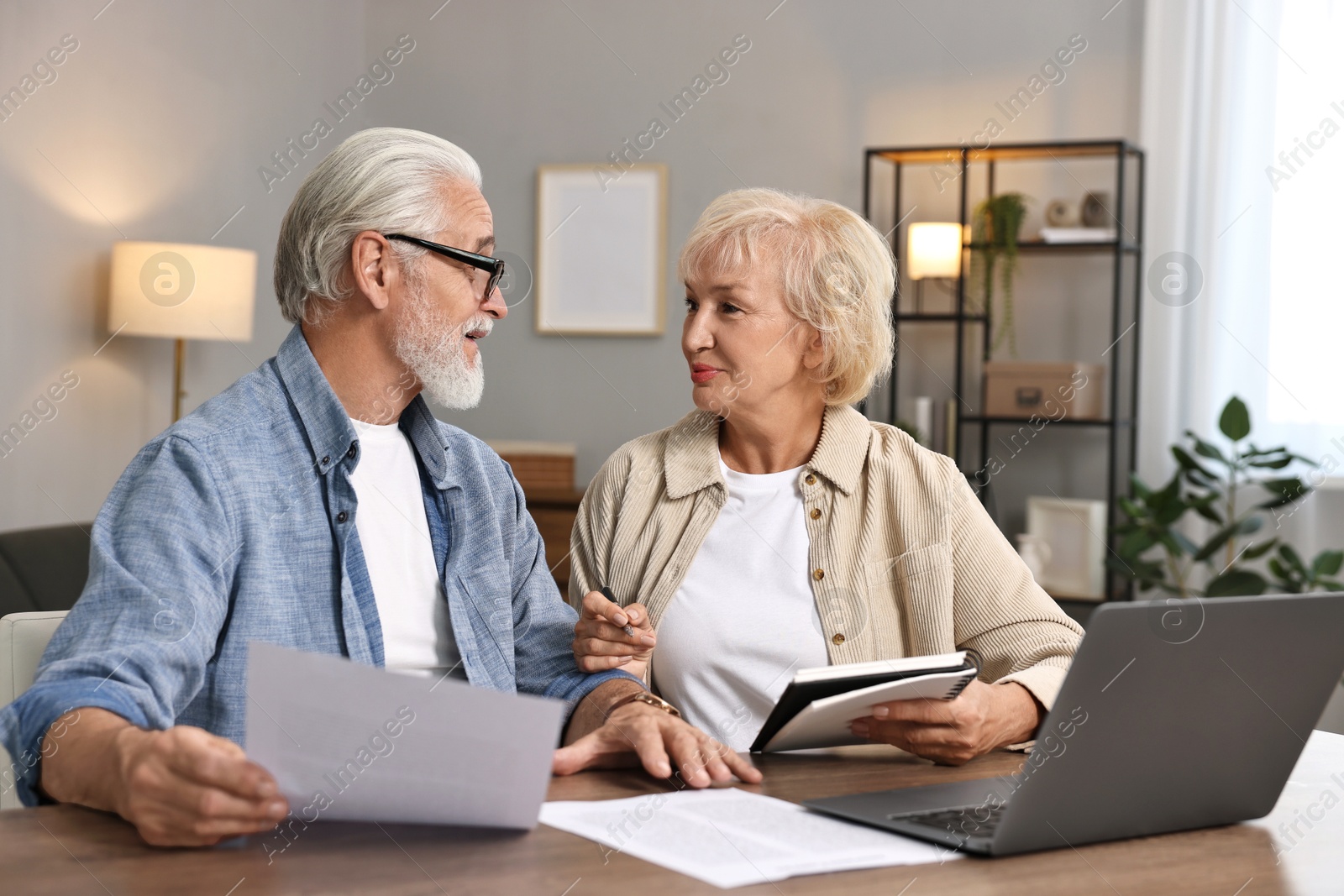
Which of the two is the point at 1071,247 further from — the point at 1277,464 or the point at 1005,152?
the point at 1277,464

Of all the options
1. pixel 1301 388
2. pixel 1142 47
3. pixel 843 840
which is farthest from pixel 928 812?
pixel 1142 47

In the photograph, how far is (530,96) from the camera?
17.0ft

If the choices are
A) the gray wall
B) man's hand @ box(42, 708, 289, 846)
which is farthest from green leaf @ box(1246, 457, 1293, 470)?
man's hand @ box(42, 708, 289, 846)

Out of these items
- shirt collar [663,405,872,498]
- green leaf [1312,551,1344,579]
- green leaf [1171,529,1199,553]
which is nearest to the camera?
shirt collar [663,405,872,498]

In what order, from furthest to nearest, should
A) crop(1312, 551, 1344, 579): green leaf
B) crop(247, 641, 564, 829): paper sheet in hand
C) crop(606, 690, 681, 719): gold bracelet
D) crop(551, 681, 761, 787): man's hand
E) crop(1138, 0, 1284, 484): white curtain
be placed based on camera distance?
crop(1138, 0, 1284, 484): white curtain
crop(1312, 551, 1344, 579): green leaf
crop(606, 690, 681, 719): gold bracelet
crop(551, 681, 761, 787): man's hand
crop(247, 641, 564, 829): paper sheet in hand

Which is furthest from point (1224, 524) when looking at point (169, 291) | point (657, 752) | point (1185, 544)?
point (169, 291)

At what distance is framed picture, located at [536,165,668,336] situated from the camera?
200 inches

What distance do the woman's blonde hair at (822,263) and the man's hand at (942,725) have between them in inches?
30.6

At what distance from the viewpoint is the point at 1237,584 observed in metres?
3.89

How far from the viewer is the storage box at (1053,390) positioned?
4.28 metres

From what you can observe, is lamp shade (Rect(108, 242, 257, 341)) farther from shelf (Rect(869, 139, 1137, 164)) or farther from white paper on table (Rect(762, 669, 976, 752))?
white paper on table (Rect(762, 669, 976, 752))

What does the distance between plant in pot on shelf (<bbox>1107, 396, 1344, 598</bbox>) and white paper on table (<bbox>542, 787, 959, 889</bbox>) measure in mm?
3139

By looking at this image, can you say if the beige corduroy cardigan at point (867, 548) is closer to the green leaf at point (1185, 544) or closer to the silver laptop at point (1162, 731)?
the silver laptop at point (1162, 731)

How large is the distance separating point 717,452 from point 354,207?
2.35 feet
